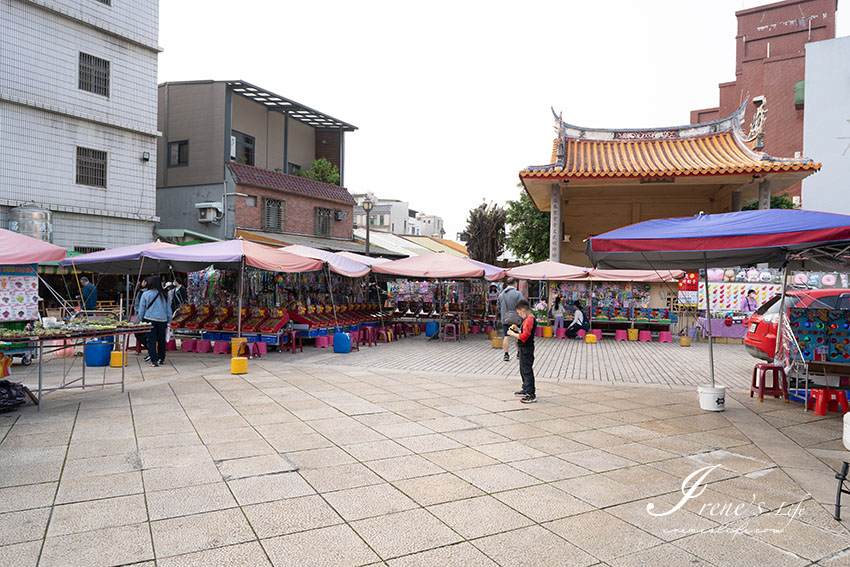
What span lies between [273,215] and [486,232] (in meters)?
9.87

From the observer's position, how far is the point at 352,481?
15.0ft

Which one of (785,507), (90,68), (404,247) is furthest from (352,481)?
(404,247)

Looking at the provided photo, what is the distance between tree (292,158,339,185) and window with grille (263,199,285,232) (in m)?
3.71

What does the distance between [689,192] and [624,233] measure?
15685mm

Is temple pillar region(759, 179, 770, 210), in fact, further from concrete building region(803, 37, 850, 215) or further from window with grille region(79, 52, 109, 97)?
window with grille region(79, 52, 109, 97)

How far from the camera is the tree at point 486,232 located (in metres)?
25.1

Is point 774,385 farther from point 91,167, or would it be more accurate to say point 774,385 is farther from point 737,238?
point 91,167

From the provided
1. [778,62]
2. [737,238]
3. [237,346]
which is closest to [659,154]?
[737,238]

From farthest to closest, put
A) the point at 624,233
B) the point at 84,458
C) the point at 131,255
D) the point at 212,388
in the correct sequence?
the point at 131,255 < the point at 212,388 < the point at 624,233 < the point at 84,458

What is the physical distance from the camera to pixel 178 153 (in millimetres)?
25125

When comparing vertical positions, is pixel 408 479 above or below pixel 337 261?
below

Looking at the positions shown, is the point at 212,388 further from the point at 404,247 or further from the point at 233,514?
the point at 404,247

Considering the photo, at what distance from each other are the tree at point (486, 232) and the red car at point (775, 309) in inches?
612

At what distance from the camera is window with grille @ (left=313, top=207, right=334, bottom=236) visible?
27953mm
